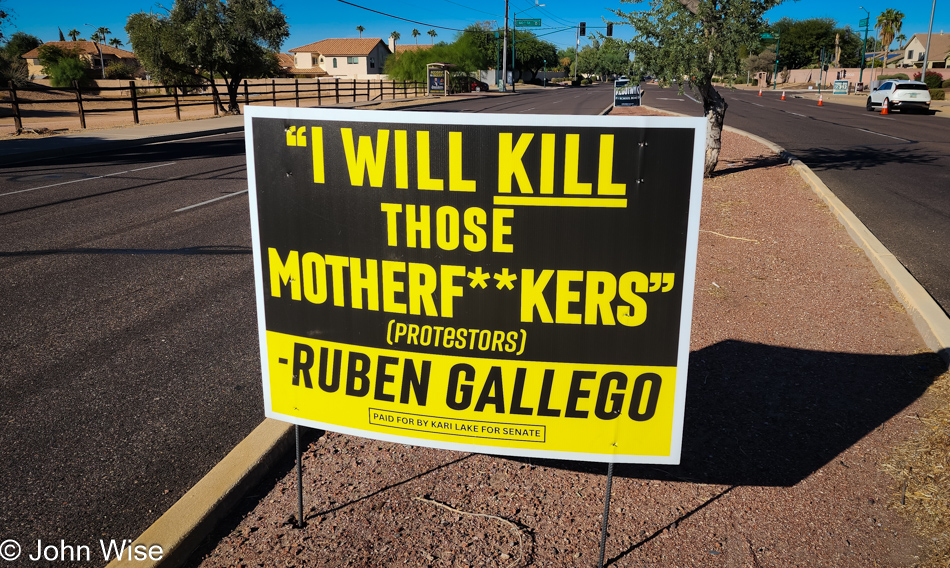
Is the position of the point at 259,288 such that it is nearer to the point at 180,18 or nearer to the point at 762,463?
the point at 762,463

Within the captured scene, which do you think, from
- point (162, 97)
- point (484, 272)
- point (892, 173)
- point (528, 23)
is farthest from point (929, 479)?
point (528, 23)

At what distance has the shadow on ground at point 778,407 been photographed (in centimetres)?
324

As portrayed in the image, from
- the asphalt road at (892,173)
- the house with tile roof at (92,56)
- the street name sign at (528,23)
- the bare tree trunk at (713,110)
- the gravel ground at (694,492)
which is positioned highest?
the street name sign at (528,23)

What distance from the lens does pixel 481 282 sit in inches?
99.6

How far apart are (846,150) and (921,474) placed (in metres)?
15.7

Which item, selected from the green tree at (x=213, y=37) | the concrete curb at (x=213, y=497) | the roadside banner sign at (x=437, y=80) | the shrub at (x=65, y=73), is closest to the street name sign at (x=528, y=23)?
the roadside banner sign at (x=437, y=80)

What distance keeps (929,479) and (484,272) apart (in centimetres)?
232

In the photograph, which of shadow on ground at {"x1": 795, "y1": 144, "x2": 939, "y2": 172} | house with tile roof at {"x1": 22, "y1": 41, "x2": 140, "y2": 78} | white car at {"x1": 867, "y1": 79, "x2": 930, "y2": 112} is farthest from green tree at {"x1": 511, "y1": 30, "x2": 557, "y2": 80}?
shadow on ground at {"x1": 795, "y1": 144, "x2": 939, "y2": 172}

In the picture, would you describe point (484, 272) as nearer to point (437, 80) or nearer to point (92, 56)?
point (437, 80)

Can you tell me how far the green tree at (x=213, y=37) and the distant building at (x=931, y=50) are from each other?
343 ft

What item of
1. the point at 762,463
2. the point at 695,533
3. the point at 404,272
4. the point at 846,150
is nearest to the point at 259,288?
the point at 404,272

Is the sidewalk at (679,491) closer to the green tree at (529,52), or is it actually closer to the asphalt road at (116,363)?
the asphalt road at (116,363)

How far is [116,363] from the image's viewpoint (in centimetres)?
445

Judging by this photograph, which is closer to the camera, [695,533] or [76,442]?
[695,533]
